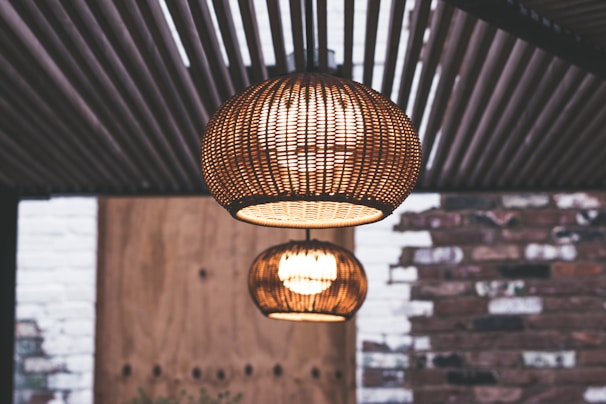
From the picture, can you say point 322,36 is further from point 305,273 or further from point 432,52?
point 305,273

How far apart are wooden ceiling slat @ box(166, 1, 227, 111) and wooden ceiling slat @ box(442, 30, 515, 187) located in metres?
0.71

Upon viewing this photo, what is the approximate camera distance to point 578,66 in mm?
2396

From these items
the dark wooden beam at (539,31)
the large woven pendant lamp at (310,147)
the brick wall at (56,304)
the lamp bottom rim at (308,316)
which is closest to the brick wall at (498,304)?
the lamp bottom rim at (308,316)

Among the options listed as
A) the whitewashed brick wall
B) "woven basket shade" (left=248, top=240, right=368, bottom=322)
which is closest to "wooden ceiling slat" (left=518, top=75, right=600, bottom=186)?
the whitewashed brick wall

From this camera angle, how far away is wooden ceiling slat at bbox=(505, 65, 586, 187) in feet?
8.48

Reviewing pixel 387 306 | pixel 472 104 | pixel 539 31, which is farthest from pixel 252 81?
pixel 387 306

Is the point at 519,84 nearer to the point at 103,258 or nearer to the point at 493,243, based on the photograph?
the point at 493,243

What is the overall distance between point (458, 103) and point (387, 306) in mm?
1399

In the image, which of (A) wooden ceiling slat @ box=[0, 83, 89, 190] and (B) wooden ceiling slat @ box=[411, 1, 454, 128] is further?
(A) wooden ceiling slat @ box=[0, 83, 89, 190]

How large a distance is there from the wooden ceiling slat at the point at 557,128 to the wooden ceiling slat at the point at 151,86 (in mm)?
1161

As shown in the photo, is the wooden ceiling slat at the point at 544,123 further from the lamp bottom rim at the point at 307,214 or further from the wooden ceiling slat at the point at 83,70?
the wooden ceiling slat at the point at 83,70

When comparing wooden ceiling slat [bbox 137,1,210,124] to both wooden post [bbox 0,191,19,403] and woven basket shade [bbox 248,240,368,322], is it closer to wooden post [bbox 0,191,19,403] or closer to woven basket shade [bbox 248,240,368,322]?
woven basket shade [bbox 248,240,368,322]

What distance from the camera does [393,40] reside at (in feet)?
7.63

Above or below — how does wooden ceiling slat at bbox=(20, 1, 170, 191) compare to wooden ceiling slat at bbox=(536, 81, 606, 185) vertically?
above
